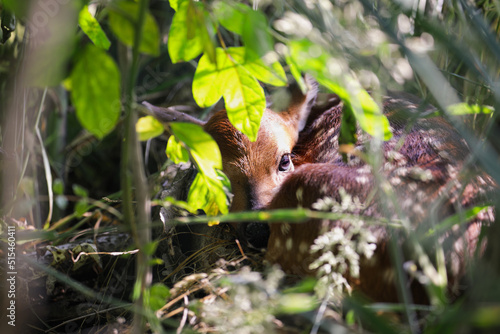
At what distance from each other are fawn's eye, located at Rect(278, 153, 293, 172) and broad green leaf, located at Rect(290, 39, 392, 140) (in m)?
1.19

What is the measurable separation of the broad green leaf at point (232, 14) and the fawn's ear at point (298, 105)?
4.53ft

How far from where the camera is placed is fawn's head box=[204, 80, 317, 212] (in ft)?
6.86

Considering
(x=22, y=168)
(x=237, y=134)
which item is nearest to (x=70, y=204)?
(x=22, y=168)

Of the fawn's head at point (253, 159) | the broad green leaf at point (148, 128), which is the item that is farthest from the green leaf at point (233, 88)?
the fawn's head at point (253, 159)

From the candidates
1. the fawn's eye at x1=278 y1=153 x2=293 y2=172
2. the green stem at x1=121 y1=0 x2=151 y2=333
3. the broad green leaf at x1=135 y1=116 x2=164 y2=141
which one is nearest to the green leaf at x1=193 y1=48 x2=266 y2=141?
the broad green leaf at x1=135 y1=116 x2=164 y2=141

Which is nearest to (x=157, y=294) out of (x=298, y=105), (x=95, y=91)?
(x=95, y=91)

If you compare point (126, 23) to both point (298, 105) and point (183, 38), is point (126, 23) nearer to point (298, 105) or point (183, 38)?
point (183, 38)

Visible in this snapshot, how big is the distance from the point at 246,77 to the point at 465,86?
1.35m

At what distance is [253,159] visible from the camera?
84.1 inches

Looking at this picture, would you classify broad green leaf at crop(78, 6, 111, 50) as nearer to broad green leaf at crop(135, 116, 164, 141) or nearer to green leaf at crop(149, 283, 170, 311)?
broad green leaf at crop(135, 116, 164, 141)

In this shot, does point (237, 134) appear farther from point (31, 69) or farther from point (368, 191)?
point (31, 69)

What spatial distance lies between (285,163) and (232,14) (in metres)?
1.32

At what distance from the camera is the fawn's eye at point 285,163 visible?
2264 millimetres

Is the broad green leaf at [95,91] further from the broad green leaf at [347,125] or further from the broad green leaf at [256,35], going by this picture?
the broad green leaf at [347,125]
